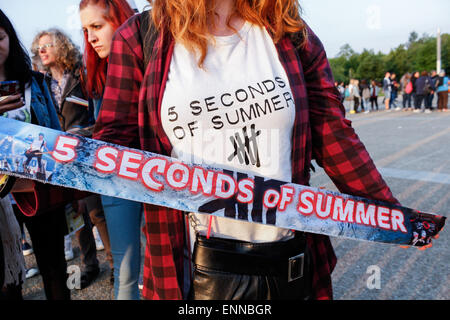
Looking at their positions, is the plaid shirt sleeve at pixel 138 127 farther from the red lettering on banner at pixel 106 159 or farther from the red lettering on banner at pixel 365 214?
the red lettering on banner at pixel 365 214

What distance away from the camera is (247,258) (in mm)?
1147

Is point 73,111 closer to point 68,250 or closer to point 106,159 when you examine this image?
point 68,250

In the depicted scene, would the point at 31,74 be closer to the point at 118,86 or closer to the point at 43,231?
the point at 43,231

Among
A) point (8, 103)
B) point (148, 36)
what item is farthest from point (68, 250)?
point (148, 36)

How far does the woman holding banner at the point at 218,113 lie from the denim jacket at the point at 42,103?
911mm

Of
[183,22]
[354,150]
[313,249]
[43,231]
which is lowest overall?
[43,231]

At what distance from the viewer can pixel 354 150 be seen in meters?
1.38

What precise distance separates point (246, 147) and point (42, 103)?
4.56ft

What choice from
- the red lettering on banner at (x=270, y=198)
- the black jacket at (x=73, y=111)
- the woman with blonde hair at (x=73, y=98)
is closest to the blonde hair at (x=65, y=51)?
the woman with blonde hair at (x=73, y=98)

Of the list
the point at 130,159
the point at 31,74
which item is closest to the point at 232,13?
the point at 130,159

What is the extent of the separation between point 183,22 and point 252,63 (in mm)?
280

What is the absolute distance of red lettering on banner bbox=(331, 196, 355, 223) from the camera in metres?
1.33

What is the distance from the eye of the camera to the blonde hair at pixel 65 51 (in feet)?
9.71

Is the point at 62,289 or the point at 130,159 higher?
the point at 130,159
